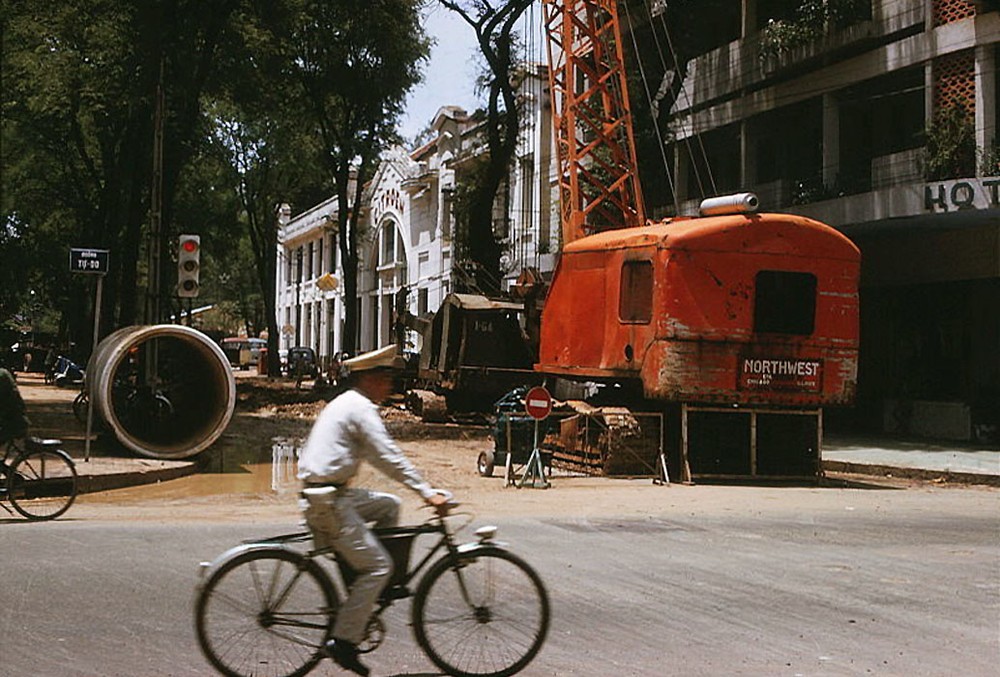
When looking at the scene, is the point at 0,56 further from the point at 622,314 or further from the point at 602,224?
the point at 622,314

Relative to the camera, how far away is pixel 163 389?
72.1 ft

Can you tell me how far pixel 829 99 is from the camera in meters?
28.2

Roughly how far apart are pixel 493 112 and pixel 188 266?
1696 centimetres

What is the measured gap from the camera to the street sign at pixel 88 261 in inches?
637

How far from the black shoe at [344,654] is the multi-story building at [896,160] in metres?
19.0

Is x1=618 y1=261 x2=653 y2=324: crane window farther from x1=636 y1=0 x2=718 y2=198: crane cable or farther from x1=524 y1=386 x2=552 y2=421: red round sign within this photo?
x1=636 y1=0 x2=718 y2=198: crane cable

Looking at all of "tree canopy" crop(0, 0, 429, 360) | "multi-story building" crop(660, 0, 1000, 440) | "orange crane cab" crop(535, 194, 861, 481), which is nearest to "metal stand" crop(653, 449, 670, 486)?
"orange crane cab" crop(535, 194, 861, 481)

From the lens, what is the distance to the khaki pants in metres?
6.07

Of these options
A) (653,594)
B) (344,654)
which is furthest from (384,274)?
(344,654)

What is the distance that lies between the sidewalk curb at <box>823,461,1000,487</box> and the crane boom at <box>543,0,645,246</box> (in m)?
11.7

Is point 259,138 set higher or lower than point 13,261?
higher

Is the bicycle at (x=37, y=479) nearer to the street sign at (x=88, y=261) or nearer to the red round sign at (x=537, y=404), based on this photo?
the street sign at (x=88, y=261)

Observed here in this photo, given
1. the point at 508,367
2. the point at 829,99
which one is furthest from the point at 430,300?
the point at 829,99

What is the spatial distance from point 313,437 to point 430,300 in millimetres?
48051
